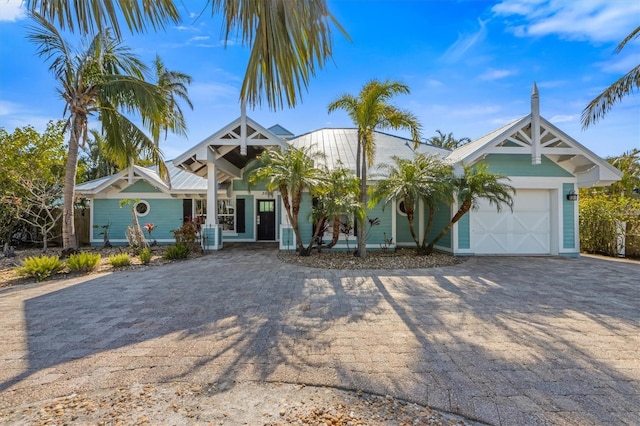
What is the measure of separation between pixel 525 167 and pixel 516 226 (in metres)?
2.16

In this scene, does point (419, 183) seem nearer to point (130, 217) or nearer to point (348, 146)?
point (348, 146)

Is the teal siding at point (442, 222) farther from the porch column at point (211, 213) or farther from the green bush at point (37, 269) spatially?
the green bush at point (37, 269)

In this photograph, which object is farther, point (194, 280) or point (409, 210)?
point (409, 210)

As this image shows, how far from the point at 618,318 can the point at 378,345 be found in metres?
3.99

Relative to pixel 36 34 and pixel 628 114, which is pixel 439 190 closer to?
pixel 628 114

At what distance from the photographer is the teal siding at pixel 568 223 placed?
10.5 meters

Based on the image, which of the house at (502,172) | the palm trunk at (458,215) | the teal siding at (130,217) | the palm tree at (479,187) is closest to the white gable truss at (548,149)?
the house at (502,172)

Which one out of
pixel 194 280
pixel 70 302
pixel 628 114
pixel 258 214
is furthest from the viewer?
pixel 258 214

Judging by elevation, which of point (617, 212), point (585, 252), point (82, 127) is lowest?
point (585, 252)

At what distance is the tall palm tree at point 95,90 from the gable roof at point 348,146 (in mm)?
6457

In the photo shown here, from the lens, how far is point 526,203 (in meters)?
10.7

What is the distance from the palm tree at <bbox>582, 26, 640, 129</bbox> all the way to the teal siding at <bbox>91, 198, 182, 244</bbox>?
55.5 ft

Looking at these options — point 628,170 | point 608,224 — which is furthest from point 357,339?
point 628,170

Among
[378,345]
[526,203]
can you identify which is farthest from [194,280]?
[526,203]
